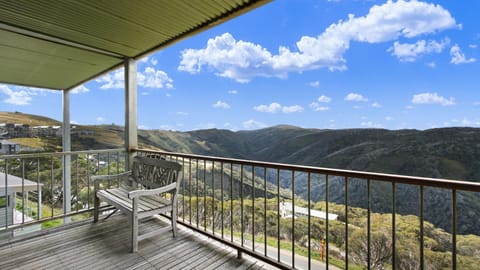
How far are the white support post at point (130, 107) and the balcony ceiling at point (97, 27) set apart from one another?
200mm

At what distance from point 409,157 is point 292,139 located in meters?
5.59

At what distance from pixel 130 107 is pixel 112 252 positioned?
6.89 ft

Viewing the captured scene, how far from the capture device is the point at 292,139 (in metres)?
13.0

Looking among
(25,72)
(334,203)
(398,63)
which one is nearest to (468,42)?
(398,63)

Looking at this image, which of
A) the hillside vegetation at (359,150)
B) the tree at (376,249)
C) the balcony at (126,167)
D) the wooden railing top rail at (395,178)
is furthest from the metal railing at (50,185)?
the tree at (376,249)

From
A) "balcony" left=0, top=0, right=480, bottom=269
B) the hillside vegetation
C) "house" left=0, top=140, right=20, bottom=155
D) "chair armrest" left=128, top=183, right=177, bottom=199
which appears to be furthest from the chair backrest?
"house" left=0, top=140, right=20, bottom=155

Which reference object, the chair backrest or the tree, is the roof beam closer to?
the chair backrest

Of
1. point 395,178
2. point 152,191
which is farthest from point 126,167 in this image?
point 395,178

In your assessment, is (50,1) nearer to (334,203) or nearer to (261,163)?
(261,163)

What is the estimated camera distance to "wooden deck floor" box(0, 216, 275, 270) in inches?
82.2

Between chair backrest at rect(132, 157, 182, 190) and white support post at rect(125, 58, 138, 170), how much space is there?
0.30m

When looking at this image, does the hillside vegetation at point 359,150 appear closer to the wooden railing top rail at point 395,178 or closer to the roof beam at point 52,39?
the roof beam at point 52,39

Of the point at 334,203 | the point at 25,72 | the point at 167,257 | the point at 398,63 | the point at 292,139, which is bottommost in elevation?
the point at 334,203

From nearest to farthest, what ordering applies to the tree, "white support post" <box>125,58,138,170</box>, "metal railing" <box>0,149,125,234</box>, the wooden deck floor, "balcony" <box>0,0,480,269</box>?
"balcony" <box>0,0,480,269</box> < the wooden deck floor < "white support post" <box>125,58,138,170</box> < "metal railing" <box>0,149,125,234</box> < the tree
